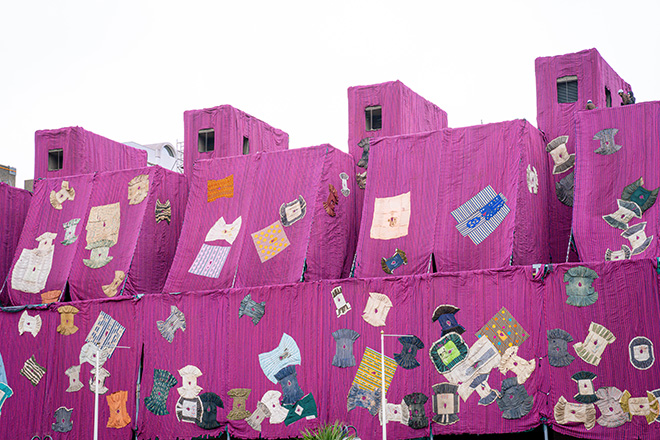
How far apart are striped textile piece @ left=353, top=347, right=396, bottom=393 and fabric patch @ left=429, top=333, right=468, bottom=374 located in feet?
5.25

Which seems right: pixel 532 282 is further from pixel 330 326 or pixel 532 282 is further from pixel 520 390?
pixel 330 326

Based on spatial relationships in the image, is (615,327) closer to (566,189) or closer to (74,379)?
(566,189)

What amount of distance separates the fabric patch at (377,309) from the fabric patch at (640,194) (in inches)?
356

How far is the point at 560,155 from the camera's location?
34.9 m

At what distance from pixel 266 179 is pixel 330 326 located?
Answer: 7458mm

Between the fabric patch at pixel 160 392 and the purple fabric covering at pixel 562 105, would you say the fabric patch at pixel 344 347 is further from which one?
the purple fabric covering at pixel 562 105

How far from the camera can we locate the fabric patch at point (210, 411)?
3353 cm

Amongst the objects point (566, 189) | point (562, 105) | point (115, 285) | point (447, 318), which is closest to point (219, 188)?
point (115, 285)

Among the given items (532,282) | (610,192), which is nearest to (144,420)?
(532,282)

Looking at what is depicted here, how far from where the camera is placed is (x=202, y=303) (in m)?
34.8

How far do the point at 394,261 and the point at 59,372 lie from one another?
14809mm

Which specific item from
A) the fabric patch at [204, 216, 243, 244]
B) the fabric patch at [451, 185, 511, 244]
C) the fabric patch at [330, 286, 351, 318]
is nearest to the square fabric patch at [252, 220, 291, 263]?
the fabric patch at [204, 216, 243, 244]

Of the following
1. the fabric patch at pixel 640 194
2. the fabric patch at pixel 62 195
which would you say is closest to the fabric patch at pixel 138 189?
the fabric patch at pixel 62 195

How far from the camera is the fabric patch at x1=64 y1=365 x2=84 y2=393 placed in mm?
36219
